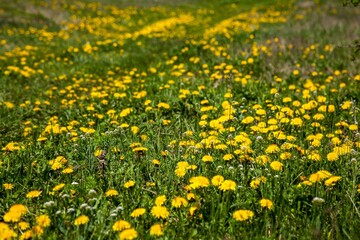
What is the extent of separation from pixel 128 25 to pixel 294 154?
17.0 metres

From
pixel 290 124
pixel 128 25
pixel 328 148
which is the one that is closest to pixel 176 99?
pixel 290 124

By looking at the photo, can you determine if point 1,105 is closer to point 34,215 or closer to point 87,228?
point 34,215

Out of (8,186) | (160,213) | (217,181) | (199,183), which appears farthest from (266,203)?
(8,186)

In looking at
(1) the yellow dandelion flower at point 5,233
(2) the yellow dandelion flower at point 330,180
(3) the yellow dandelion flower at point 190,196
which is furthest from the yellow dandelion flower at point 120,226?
(2) the yellow dandelion flower at point 330,180

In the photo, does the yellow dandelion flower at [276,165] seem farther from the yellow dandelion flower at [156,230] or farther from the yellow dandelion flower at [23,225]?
the yellow dandelion flower at [23,225]

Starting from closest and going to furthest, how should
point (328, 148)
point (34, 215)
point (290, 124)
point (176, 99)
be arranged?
point (34, 215) < point (328, 148) < point (290, 124) < point (176, 99)

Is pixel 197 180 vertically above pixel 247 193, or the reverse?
pixel 197 180

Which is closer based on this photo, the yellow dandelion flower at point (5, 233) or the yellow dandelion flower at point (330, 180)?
the yellow dandelion flower at point (5, 233)

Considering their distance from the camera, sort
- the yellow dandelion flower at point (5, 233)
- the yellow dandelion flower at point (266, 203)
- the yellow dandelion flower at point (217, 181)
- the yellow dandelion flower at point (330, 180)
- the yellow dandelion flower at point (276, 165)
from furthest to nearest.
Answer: the yellow dandelion flower at point (276, 165) < the yellow dandelion flower at point (217, 181) < the yellow dandelion flower at point (330, 180) < the yellow dandelion flower at point (266, 203) < the yellow dandelion flower at point (5, 233)

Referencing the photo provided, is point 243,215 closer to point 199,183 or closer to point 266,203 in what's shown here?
point 266,203

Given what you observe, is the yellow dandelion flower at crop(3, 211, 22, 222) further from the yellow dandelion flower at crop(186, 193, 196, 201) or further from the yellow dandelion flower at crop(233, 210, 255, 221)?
the yellow dandelion flower at crop(233, 210, 255, 221)

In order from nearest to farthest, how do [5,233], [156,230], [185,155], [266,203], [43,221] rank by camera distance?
[5,233] < [156,230] < [43,221] < [266,203] < [185,155]

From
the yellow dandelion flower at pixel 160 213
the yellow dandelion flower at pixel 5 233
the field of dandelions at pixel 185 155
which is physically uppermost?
the yellow dandelion flower at pixel 5 233

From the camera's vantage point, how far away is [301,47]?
1048 cm
